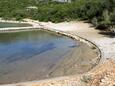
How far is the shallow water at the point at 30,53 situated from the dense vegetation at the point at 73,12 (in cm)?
765

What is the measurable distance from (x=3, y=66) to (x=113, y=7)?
24755 millimetres

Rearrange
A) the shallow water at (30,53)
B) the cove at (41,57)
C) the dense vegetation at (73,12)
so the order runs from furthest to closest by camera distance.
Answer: the dense vegetation at (73,12), the shallow water at (30,53), the cove at (41,57)

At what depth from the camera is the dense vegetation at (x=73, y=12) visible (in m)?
49.5

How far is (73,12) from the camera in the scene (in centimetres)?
6656

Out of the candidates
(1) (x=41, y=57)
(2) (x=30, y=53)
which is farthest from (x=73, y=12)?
(1) (x=41, y=57)

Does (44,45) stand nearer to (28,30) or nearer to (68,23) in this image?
(28,30)

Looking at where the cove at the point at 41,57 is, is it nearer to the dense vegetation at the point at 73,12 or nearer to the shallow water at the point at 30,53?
the shallow water at the point at 30,53

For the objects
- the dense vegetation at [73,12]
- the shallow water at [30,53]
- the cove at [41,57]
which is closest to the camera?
the cove at [41,57]

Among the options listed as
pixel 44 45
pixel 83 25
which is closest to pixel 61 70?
pixel 44 45

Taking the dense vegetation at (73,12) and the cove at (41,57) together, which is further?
the dense vegetation at (73,12)

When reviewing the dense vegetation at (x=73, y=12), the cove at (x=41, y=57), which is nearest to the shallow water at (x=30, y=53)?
the cove at (x=41, y=57)

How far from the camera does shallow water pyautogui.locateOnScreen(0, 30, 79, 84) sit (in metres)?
28.0

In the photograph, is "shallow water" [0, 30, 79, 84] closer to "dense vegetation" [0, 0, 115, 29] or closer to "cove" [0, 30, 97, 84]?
"cove" [0, 30, 97, 84]

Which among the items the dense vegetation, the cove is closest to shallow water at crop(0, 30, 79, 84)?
the cove
